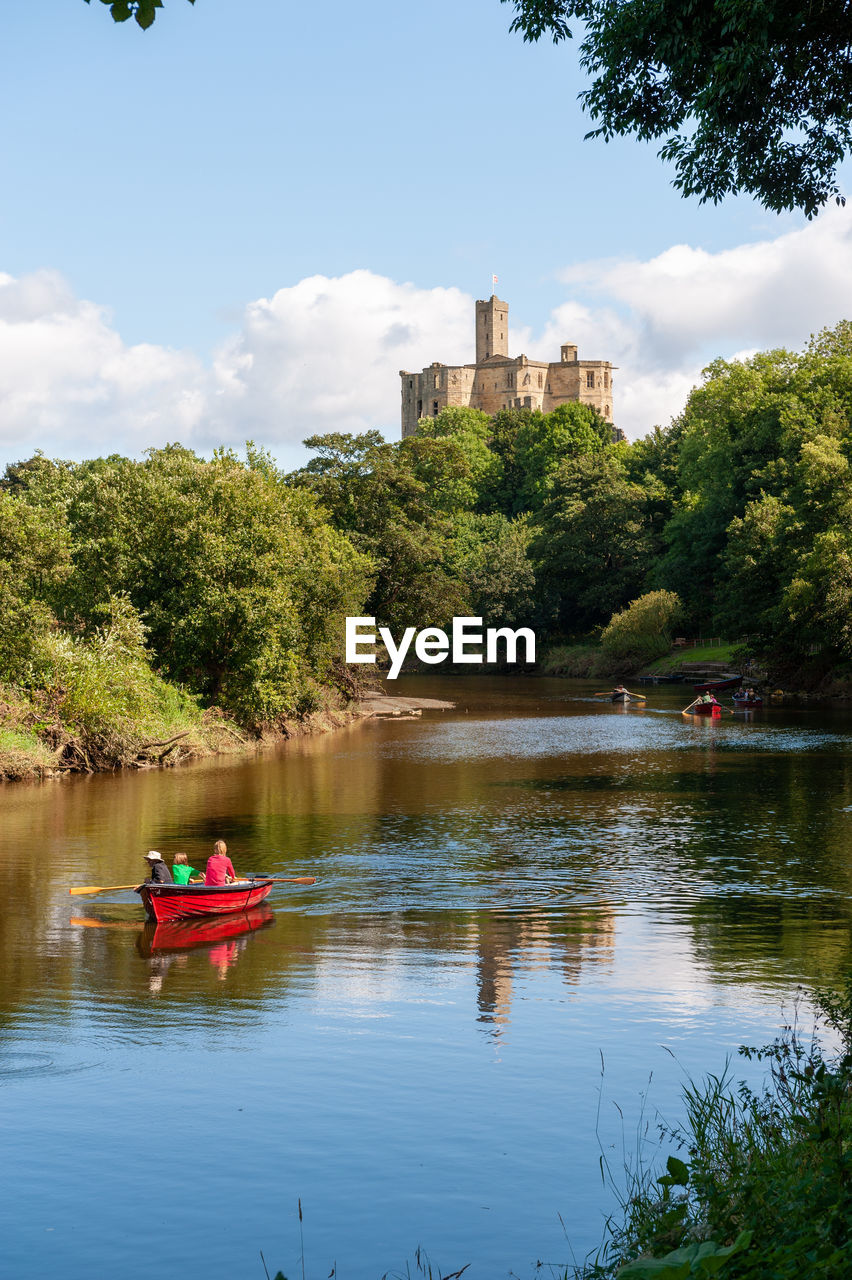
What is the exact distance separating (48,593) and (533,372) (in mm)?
156517

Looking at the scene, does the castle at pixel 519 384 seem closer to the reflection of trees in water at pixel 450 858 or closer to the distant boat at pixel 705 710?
the distant boat at pixel 705 710

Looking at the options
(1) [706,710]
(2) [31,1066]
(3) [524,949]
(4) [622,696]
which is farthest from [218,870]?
(4) [622,696]

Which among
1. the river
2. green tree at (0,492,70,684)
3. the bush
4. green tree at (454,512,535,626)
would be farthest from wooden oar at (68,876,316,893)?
green tree at (454,512,535,626)

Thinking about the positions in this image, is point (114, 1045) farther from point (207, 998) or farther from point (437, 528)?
point (437, 528)

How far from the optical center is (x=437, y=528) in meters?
78.1

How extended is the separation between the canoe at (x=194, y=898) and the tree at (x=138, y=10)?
1463cm

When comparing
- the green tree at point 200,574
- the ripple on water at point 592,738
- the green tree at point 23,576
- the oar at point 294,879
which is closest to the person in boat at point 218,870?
the oar at point 294,879

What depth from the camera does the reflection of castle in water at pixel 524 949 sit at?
48.3 feet

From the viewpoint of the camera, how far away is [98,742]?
37.0 meters

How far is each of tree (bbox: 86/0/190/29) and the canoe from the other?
1463 cm

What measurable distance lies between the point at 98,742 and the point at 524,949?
22.7m

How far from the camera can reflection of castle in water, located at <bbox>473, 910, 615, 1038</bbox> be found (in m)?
14.7

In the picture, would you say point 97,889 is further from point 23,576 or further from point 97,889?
point 23,576

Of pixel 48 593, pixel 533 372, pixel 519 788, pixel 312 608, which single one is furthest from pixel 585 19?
pixel 533 372
